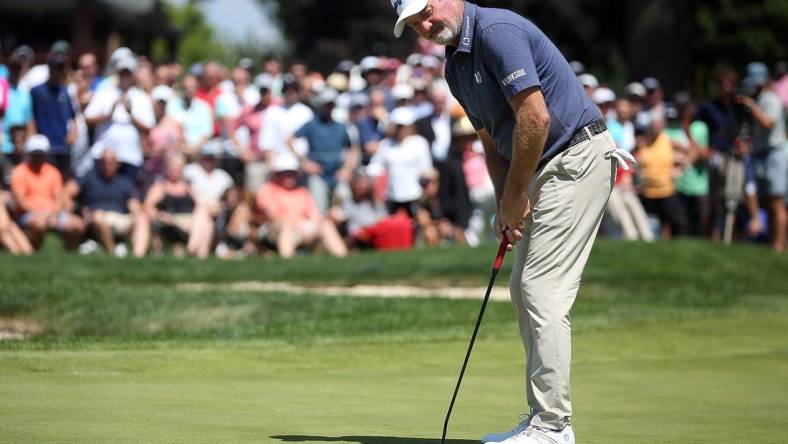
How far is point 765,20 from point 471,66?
39.9 m

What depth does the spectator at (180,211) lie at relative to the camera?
1733 cm

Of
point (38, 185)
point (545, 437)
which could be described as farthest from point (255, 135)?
point (545, 437)

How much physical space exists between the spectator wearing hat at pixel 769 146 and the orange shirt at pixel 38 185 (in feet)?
28.0

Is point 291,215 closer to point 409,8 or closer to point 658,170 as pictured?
point 658,170

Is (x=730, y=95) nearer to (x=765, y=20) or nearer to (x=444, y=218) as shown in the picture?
(x=444, y=218)

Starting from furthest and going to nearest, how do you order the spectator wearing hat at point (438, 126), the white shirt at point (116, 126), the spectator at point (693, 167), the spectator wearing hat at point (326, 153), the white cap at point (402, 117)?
1. the spectator at point (693, 167)
2. the spectator wearing hat at point (438, 126)
3. the spectator wearing hat at point (326, 153)
4. the white cap at point (402, 117)
5. the white shirt at point (116, 126)

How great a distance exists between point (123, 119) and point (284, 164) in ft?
6.55

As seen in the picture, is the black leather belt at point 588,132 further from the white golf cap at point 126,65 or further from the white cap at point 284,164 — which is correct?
the white golf cap at point 126,65

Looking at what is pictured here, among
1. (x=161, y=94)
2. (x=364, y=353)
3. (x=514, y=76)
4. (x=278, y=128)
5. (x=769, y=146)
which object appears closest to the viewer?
(x=514, y=76)

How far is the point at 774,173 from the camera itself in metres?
17.3

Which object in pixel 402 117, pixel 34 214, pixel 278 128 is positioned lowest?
pixel 34 214

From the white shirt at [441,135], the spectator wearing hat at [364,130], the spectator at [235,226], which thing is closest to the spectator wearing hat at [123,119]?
the spectator at [235,226]

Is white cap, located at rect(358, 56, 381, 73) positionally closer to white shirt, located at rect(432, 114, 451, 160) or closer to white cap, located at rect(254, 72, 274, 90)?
white cap, located at rect(254, 72, 274, 90)

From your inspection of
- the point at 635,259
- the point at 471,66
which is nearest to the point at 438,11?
the point at 471,66
